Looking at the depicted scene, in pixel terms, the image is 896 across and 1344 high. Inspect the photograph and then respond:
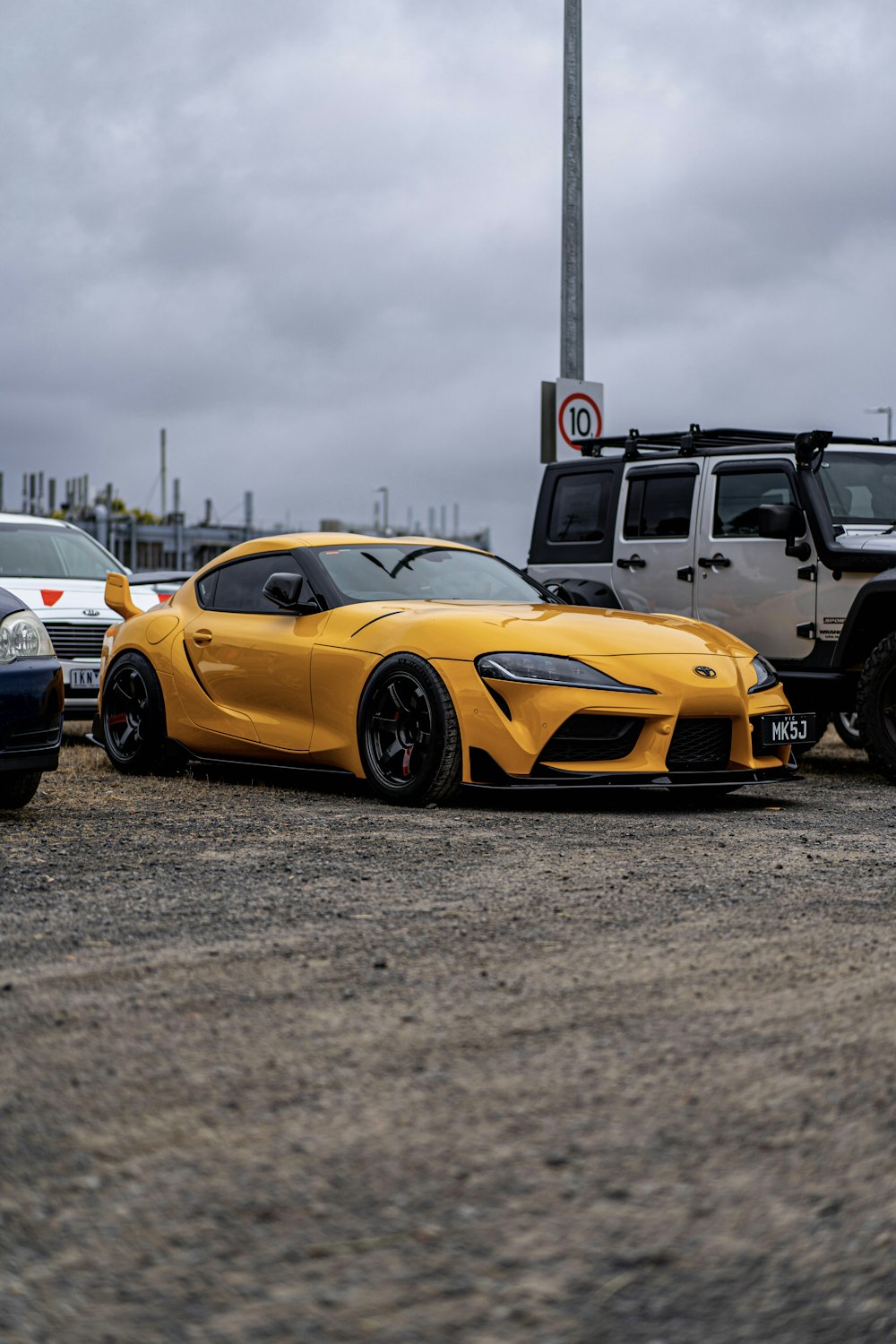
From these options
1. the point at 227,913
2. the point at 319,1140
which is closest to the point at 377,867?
the point at 227,913

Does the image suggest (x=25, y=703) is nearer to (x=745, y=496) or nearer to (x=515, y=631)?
(x=515, y=631)

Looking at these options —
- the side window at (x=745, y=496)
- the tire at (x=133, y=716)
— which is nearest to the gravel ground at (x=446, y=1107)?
the tire at (x=133, y=716)

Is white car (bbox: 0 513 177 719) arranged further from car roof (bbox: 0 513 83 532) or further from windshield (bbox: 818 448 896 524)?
windshield (bbox: 818 448 896 524)

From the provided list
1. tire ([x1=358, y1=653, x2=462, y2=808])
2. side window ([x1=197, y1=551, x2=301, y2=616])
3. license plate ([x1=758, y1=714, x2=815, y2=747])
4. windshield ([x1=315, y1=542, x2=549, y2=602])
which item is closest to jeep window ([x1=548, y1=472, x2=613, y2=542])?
windshield ([x1=315, y1=542, x2=549, y2=602])

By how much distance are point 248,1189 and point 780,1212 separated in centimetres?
83

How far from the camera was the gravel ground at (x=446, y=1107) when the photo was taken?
2154mm

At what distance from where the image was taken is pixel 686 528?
10375 mm

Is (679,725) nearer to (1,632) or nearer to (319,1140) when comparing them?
(1,632)

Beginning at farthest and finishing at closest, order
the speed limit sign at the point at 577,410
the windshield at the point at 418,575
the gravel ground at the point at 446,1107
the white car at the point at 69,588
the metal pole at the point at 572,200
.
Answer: the metal pole at the point at 572,200 < the speed limit sign at the point at 577,410 < the white car at the point at 69,588 < the windshield at the point at 418,575 < the gravel ground at the point at 446,1107

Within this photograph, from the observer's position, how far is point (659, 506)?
34.7 feet

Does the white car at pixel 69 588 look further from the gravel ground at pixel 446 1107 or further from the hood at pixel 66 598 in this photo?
the gravel ground at pixel 446 1107

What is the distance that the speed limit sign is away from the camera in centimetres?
1455

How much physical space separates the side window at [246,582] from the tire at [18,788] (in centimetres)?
193

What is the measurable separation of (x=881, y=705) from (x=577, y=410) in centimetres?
662
